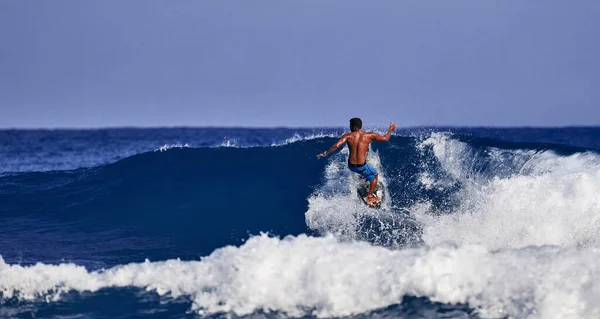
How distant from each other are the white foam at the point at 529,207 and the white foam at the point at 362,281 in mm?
1775

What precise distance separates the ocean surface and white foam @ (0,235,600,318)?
0.01 meters

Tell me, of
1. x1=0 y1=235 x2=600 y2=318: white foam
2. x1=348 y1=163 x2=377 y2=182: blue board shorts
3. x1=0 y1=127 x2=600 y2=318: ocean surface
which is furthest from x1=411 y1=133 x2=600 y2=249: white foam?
x1=0 y1=235 x2=600 y2=318: white foam

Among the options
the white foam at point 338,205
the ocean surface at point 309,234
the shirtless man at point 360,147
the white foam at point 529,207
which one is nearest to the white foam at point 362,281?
the ocean surface at point 309,234

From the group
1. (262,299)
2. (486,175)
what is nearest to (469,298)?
(262,299)

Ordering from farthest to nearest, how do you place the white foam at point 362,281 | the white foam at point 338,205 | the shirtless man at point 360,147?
the shirtless man at point 360,147 < the white foam at point 338,205 < the white foam at point 362,281

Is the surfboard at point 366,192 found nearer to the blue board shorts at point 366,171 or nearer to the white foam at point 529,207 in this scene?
the blue board shorts at point 366,171

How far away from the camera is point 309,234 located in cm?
1007

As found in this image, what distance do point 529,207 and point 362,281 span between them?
3818mm

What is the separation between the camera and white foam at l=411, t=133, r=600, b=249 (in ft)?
29.2

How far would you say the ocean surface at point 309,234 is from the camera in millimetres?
6395

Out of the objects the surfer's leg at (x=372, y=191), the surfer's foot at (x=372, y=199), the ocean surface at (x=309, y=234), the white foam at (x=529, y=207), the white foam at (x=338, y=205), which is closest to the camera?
the ocean surface at (x=309, y=234)

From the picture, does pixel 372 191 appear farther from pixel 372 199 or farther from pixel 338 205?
pixel 338 205

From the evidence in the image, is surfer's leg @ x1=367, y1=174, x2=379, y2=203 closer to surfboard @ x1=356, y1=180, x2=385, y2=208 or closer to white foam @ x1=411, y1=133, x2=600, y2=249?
surfboard @ x1=356, y1=180, x2=385, y2=208

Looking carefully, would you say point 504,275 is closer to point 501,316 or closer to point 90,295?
point 501,316
